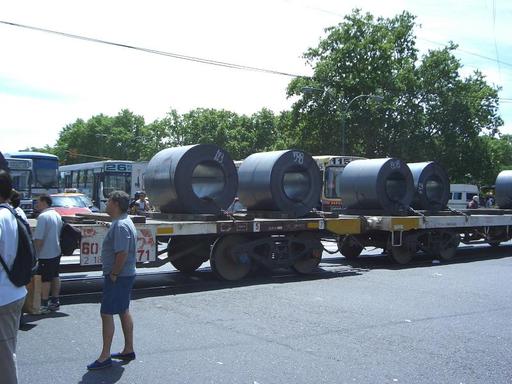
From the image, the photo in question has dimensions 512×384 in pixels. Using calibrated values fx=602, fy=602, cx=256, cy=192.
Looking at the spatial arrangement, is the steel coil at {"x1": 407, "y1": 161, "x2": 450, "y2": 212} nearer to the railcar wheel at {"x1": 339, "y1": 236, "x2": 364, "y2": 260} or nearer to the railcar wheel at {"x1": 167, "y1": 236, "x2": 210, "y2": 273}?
the railcar wheel at {"x1": 339, "y1": 236, "x2": 364, "y2": 260}

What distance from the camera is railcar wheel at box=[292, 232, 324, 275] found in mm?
12695

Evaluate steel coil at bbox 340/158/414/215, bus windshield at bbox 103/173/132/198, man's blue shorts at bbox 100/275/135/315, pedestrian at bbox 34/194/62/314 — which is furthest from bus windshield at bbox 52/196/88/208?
man's blue shorts at bbox 100/275/135/315

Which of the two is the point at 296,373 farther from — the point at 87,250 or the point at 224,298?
the point at 87,250

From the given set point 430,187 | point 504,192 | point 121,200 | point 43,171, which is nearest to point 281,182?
point 430,187

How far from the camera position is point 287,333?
287 inches

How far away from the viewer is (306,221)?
12.5 metres

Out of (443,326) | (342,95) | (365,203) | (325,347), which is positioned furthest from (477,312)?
(342,95)

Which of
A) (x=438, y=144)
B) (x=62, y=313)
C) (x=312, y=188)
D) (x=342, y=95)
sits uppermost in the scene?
(x=342, y=95)

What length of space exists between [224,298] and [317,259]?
12.1 ft

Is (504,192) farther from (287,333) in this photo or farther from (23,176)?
(23,176)

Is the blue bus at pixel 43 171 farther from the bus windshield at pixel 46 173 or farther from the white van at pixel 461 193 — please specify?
the white van at pixel 461 193

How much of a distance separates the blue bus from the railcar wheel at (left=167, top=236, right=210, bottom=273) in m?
17.6

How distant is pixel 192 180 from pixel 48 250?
391 centimetres

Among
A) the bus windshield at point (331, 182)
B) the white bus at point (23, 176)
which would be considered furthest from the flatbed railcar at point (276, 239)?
the white bus at point (23, 176)
